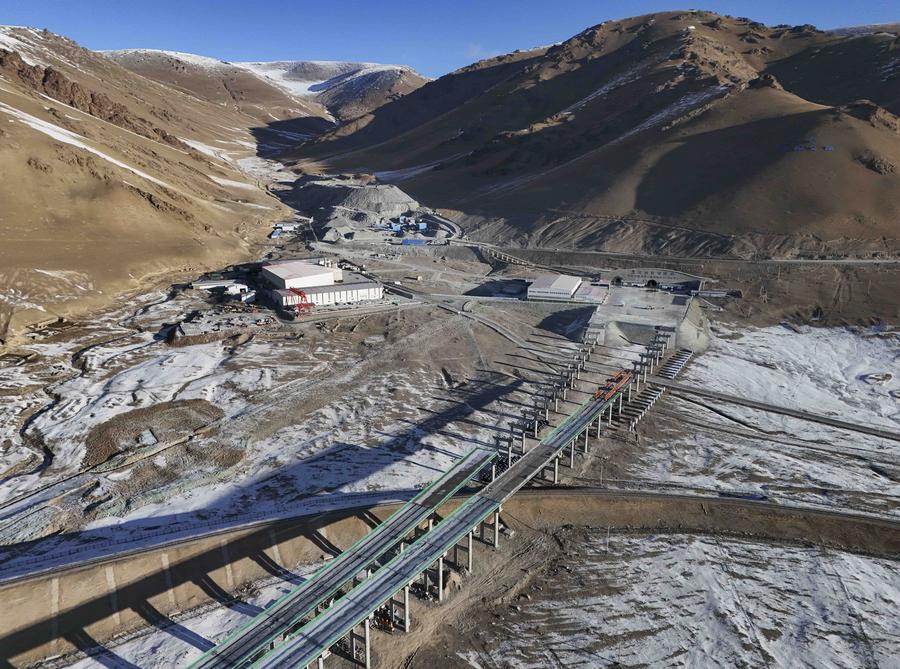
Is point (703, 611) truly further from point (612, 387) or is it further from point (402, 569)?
point (612, 387)

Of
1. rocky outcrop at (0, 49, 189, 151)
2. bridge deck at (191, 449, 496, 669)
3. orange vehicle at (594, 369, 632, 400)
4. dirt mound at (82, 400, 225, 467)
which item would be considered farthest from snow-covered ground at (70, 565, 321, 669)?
rocky outcrop at (0, 49, 189, 151)

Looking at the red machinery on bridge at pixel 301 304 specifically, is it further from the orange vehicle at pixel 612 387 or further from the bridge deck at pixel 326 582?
the bridge deck at pixel 326 582

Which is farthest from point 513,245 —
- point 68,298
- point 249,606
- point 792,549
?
point 249,606

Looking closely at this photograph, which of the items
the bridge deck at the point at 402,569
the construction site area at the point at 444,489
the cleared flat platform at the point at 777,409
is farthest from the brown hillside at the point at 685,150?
the bridge deck at the point at 402,569

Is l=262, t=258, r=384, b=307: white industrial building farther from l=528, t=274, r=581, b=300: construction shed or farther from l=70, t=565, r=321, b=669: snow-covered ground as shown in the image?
l=70, t=565, r=321, b=669: snow-covered ground

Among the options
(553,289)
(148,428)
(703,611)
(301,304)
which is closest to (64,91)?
(301,304)

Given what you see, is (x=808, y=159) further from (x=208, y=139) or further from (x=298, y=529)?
(x=208, y=139)
